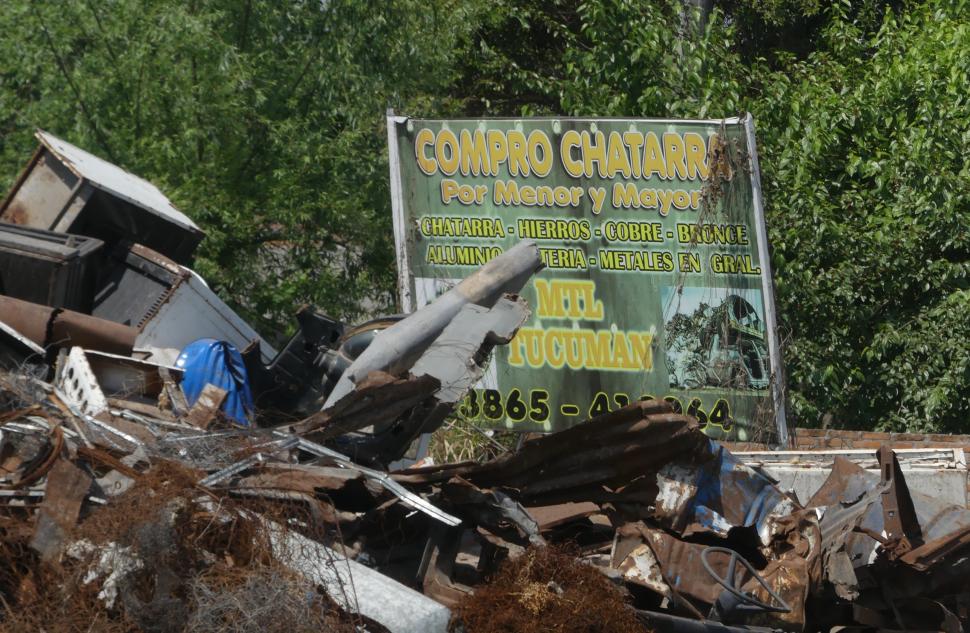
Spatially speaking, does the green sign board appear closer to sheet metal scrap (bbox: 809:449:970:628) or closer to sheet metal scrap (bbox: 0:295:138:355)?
sheet metal scrap (bbox: 809:449:970:628)

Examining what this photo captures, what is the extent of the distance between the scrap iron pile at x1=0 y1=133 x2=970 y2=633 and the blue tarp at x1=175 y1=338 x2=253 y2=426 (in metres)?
0.02

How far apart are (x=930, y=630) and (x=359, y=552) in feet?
9.30

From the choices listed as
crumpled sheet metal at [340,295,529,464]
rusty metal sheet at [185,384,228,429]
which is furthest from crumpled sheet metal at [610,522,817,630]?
rusty metal sheet at [185,384,228,429]

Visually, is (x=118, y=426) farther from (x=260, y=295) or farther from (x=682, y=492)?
(x=260, y=295)

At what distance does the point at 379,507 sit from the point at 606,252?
5.28m

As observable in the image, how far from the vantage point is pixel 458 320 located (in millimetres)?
6621

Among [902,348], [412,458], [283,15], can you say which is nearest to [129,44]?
[283,15]

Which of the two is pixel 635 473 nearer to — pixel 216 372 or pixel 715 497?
pixel 715 497

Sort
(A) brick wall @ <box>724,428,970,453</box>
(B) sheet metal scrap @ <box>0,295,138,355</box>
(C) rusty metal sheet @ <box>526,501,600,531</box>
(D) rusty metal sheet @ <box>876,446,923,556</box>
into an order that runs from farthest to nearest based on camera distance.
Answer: (A) brick wall @ <box>724,428,970,453</box> < (B) sheet metal scrap @ <box>0,295,138,355</box> < (D) rusty metal sheet @ <box>876,446,923,556</box> < (C) rusty metal sheet @ <box>526,501,600,531</box>

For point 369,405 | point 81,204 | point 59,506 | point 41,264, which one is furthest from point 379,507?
point 81,204

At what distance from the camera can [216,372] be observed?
7648 millimetres

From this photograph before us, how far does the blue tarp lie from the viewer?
756cm

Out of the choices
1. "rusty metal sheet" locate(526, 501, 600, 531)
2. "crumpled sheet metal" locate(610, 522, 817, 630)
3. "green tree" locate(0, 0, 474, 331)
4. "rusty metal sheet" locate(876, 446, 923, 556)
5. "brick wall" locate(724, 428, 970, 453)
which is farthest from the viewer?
"green tree" locate(0, 0, 474, 331)

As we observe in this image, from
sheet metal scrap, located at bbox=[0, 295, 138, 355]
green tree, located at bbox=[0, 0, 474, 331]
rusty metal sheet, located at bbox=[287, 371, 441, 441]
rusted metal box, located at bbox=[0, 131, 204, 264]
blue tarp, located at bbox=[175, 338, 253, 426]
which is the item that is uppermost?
green tree, located at bbox=[0, 0, 474, 331]
